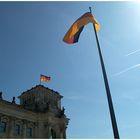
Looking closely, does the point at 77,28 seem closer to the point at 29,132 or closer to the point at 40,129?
the point at 29,132

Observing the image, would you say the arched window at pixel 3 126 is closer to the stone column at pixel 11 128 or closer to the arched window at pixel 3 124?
the arched window at pixel 3 124

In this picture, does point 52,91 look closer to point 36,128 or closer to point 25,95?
point 25,95

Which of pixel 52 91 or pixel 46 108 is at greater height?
pixel 52 91

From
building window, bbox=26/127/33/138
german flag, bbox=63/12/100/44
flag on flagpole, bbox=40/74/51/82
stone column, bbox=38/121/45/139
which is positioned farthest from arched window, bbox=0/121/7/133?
german flag, bbox=63/12/100/44

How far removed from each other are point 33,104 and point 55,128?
7.54m

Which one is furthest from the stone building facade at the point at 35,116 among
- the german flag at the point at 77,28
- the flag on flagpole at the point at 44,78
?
the german flag at the point at 77,28

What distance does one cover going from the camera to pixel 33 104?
5744 cm

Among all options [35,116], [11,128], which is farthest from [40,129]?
[11,128]

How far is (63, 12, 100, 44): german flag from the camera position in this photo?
883 inches

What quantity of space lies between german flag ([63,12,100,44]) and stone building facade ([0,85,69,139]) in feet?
93.1

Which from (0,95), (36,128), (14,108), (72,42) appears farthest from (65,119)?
(72,42)

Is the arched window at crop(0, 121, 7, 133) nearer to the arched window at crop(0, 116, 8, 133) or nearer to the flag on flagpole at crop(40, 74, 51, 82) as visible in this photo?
the arched window at crop(0, 116, 8, 133)

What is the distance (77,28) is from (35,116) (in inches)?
1410

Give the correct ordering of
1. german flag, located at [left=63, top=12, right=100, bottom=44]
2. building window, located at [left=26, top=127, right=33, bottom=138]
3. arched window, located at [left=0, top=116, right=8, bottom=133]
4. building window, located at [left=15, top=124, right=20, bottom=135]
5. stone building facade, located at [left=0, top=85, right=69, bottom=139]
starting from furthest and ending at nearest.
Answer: building window, located at [left=26, top=127, right=33, bottom=138] → building window, located at [left=15, top=124, right=20, bottom=135] → stone building facade, located at [left=0, top=85, right=69, bottom=139] → arched window, located at [left=0, top=116, right=8, bottom=133] → german flag, located at [left=63, top=12, right=100, bottom=44]
